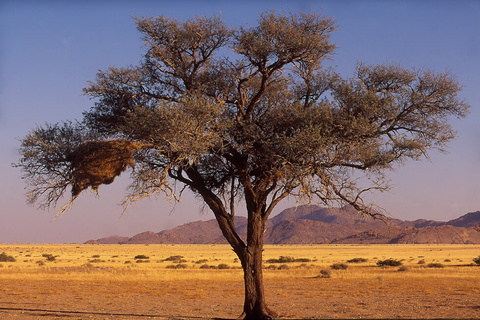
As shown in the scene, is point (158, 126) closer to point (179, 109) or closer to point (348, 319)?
point (179, 109)

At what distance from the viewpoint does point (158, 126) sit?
13.7m

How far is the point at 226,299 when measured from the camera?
24859mm

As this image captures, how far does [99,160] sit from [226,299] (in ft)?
39.7

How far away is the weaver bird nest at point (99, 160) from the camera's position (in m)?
15.1

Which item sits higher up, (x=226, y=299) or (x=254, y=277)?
(x=254, y=277)

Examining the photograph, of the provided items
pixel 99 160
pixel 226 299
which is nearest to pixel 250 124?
pixel 99 160

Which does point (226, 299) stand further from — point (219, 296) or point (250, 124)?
point (250, 124)

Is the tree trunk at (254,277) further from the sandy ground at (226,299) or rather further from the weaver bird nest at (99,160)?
the weaver bird nest at (99,160)

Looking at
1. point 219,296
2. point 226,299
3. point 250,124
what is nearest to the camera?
point 250,124

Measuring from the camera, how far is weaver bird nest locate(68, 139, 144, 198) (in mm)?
15141

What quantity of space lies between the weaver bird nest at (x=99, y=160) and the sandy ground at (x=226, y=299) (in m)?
5.58

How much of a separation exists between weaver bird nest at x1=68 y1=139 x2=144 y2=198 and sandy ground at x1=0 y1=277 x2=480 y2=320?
5.58m

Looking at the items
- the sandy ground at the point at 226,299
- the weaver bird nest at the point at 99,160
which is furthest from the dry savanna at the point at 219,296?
the weaver bird nest at the point at 99,160

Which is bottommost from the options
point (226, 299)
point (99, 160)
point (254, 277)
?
point (226, 299)
